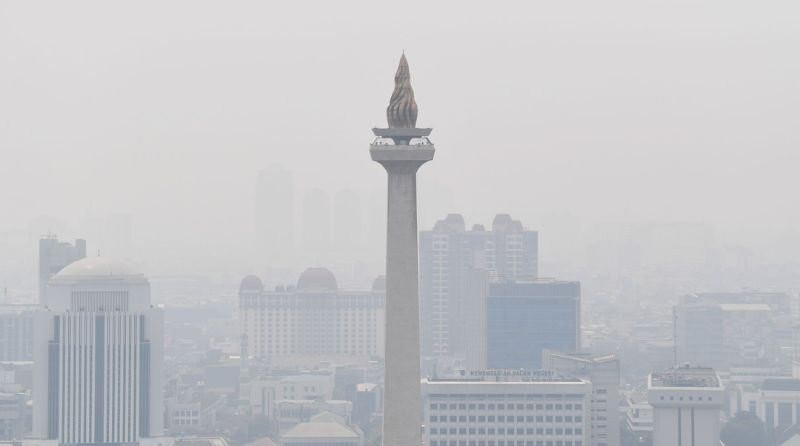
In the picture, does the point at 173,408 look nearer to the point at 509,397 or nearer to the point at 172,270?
the point at 172,270

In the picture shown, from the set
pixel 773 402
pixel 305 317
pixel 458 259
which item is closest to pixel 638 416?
pixel 773 402

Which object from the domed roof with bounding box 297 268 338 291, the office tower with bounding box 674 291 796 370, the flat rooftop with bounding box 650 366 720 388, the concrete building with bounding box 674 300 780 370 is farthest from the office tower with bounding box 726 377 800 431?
the domed roof with bounding box 297 268 338 291

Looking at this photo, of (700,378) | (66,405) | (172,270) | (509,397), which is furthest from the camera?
(172,270)

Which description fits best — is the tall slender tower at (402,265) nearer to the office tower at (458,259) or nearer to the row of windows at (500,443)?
the row of windows at (500,443)

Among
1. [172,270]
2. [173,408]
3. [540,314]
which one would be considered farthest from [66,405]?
[172,270]

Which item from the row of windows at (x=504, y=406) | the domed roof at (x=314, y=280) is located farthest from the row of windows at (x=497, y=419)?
the domed roof at (x=314, y=280)

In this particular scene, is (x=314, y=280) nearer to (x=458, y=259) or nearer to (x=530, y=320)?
(x=458, y=259)
